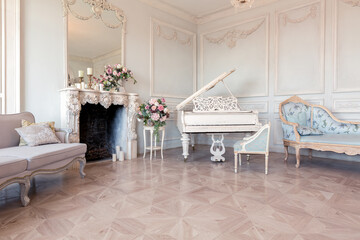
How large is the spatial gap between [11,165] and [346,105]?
5.02 meters

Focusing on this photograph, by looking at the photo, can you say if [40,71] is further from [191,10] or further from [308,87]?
[308,87]

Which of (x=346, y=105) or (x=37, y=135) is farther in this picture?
(x=346, y=105)

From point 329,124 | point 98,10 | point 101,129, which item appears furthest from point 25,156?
point 329,124

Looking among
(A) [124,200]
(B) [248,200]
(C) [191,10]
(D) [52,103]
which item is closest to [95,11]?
(D) [52,103]

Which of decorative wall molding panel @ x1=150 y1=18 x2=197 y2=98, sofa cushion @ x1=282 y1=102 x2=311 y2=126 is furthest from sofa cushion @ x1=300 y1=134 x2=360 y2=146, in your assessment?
decorative wall molding panel @ x1=150 y1=18 x2=197 y2=98

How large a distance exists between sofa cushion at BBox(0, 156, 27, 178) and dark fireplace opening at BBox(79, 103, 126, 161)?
1.95m

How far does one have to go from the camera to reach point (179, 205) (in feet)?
6.95

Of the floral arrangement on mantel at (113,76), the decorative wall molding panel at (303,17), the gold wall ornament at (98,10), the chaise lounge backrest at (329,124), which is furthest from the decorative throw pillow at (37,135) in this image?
the decorative wall molding panel at (303,17)

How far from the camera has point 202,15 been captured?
595cm

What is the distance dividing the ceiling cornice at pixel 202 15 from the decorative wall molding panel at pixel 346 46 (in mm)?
1388

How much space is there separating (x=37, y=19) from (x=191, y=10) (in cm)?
353

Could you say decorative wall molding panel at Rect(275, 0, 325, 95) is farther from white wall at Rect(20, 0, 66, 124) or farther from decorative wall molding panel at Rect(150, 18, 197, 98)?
white wall at Rect(20, 0, 66, 124)

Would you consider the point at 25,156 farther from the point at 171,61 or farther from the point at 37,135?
the point at 171,61

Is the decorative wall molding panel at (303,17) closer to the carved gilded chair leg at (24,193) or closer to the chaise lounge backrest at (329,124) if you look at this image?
the chaise lounge backrest at (329,124)
